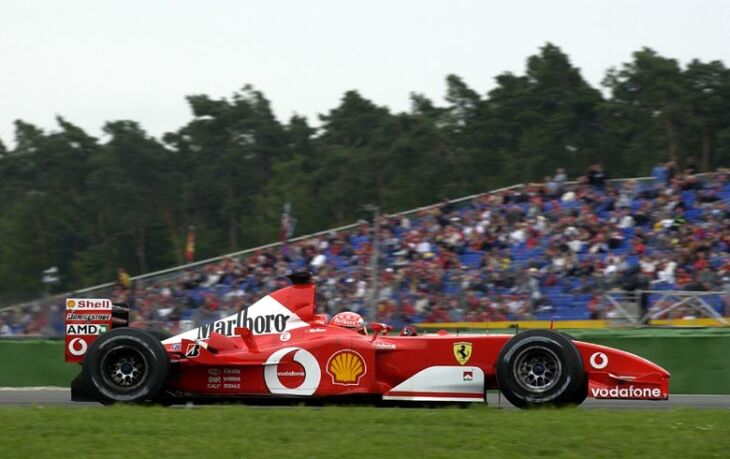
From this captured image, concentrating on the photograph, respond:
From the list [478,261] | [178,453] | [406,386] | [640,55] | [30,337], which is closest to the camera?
[178,453]

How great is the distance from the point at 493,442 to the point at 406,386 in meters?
2.58

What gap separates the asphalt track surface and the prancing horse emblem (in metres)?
0.53

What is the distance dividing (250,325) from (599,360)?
3.29 meters

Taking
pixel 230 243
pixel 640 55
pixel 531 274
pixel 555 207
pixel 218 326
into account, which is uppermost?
pixel 640 55

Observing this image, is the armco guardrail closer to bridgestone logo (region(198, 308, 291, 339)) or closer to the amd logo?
the amd logo

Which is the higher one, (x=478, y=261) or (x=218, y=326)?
(x=478, y=261)

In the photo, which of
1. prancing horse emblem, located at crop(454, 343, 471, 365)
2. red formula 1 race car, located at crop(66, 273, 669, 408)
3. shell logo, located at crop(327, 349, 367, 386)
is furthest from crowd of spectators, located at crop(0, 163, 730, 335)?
shell logo, located at crop(327, 349, 367, 386)

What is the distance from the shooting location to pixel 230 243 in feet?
216

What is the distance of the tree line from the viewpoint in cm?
5669

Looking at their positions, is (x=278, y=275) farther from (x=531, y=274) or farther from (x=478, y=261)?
(x=531, y=274)

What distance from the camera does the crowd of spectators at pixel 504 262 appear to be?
786 inches

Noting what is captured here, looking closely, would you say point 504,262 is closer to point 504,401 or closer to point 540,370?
point 504,401

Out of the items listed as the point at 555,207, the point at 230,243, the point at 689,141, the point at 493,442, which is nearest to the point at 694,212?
the point at 555,207

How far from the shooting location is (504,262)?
72.9ft
